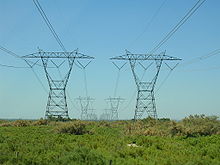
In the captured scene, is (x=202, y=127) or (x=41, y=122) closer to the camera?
(x=202, y=127)

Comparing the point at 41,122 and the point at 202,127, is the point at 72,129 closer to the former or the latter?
the point at 202,127

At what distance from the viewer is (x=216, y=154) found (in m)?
18.9

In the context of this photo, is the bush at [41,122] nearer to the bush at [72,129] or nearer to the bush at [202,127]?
the bush at [72,129]

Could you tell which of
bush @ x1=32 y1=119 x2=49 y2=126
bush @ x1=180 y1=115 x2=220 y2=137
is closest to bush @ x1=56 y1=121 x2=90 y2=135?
bush @ x1=180 y1=115 x2=220 y2=137

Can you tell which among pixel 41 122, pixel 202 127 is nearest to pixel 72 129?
pixel 202 127

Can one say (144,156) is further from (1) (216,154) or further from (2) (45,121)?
(2) (45,121)

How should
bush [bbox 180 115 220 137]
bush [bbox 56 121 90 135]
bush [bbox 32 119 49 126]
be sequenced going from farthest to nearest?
bush [bbox 32 119 49 126] < bush [bbox 56 121 90 135] < bush [bbox 180 115 220 137]

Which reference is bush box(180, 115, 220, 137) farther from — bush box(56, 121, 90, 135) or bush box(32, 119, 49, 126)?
bush box(32, 119, 49, 126)

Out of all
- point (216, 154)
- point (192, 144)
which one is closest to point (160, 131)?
point (192, 144)

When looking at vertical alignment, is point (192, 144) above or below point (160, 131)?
below

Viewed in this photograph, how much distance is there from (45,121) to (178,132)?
102ft

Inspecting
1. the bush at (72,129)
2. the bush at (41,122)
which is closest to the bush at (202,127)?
the bush at (72,129)

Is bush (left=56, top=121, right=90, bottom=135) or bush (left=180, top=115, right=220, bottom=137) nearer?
bush (left=180, top=115, right=220, bottom=137)

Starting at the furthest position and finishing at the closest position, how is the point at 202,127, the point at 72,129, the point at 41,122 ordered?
the point at 41,122, the point at 72,129, the point at 202,127
